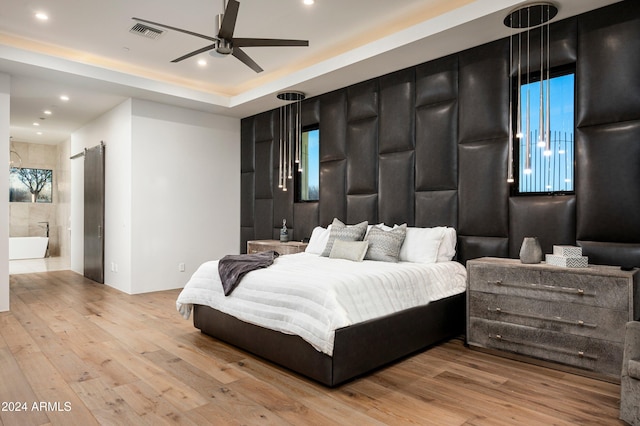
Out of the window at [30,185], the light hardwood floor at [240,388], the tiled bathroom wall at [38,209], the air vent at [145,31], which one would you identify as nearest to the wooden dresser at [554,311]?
the light hardwood floor at [240,388]

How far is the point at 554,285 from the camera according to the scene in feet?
10.2

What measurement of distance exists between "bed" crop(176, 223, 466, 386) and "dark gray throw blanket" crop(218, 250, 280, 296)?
0.07m

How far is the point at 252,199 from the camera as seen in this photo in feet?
23.1

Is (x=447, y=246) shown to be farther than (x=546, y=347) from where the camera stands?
Yes

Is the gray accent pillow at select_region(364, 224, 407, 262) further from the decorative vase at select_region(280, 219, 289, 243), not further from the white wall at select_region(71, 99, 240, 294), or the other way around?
the white wall at select_region(71, 99, 240, 294)

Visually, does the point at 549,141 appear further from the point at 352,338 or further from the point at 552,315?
the point at 352,338

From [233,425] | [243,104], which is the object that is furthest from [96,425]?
[243,104]

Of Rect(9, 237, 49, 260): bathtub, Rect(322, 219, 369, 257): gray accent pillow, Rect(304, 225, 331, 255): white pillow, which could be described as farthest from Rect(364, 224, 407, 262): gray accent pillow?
Rect(9, 237, 49, 260): bathtub

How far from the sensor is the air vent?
4.24 m

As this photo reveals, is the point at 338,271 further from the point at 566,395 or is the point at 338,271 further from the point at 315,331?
the point at 566,395

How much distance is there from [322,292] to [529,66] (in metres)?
2.88

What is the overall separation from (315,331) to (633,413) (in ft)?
6.03

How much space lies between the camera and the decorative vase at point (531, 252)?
10.9 feet

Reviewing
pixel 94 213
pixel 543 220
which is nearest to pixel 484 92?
pixel 543 220
